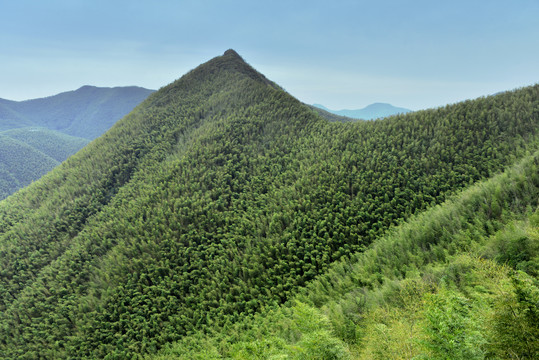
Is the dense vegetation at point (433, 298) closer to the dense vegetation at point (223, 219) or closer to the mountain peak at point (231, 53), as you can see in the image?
the dense vegetation at point (223, 219)

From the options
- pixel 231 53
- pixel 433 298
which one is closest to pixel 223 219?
pixel 433 298

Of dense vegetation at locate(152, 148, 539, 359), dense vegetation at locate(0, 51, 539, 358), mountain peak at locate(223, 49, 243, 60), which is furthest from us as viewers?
mountain peak at locate(223, 49, 243, 60)

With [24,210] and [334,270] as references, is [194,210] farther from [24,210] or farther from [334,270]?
[24,210]

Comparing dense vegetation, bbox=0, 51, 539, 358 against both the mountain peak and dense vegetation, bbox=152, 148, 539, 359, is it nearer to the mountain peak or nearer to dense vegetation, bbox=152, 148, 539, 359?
dense vegetation, bbox=152, 148, 539, 359

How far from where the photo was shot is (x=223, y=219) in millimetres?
50219

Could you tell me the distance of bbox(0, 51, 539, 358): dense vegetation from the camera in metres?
35.8

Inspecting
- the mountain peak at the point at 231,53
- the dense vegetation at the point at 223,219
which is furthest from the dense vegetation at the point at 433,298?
the mountain peak at the point at 231,53

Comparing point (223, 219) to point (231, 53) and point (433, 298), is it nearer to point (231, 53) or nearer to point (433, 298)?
point (433, 298)

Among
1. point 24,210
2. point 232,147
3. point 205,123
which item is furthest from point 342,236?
point 24,210

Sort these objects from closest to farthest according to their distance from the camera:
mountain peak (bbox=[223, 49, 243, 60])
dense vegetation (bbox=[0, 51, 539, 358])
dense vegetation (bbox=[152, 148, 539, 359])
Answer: dense vegetation (bbox=[152, 148, 539, 359]) → dense vegetation (bbox=[0, 51, 539, 358]) → mountain peak (bbox=[223, 49, 243, 60])

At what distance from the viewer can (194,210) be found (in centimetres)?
5153

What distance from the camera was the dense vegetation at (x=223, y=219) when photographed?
117ft

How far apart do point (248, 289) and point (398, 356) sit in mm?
28612

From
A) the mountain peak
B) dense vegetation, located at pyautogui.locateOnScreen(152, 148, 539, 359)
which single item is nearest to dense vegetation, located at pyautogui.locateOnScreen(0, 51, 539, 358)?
dense vegetation, located at pyautogui.locateOnScreen(152, 148, 539, 359)
